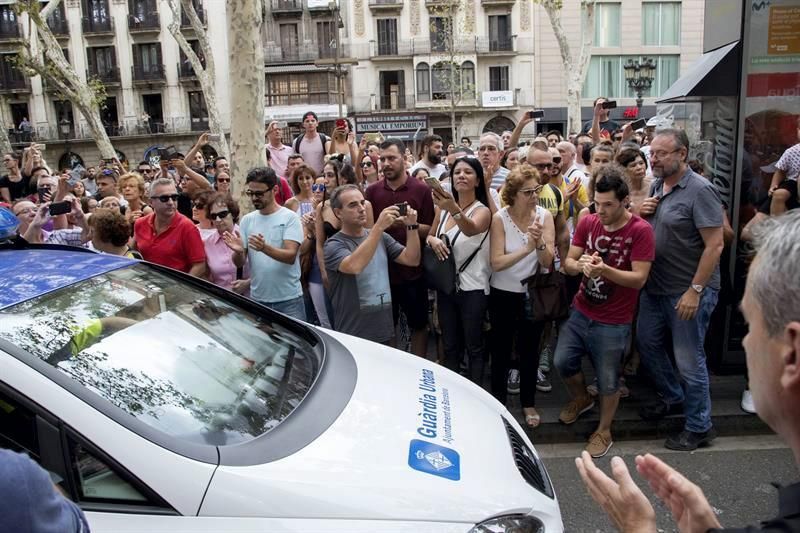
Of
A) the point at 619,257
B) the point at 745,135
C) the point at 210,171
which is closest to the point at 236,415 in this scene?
the point at 619,257

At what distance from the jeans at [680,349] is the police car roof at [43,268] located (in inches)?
133

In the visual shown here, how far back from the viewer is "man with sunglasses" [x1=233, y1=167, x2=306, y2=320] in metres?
4.49

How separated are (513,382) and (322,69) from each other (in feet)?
123

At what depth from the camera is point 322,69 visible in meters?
39.8

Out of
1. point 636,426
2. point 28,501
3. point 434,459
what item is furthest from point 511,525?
point 636,426

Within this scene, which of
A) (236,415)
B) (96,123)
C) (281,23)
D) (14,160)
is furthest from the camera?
(281,23)

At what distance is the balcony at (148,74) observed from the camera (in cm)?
4112

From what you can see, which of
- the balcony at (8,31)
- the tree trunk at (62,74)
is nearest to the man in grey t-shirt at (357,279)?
the tree trunk at (62,74)

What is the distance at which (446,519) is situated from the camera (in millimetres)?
2031

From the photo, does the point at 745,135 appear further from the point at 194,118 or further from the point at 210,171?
the point at 194,118

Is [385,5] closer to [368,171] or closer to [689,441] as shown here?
[368,171]

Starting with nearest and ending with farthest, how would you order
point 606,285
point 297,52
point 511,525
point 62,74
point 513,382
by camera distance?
point 511,525, point 606,285, point 513,382, point 62,74, point 297,52

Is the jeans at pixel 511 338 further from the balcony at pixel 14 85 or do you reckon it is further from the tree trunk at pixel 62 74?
the balcony at pixel 14 85

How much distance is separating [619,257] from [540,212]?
2.18 ft
